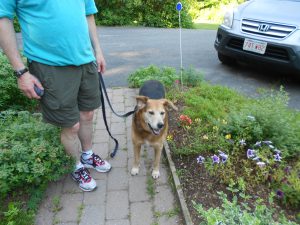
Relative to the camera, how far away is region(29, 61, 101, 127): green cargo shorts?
2541 millimetres

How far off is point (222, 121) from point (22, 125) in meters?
2.29

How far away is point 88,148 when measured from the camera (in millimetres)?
3379

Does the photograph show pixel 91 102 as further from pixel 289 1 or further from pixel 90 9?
pixel 289 1

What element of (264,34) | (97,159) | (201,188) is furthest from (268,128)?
(264,34)

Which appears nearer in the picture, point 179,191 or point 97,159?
point 179,191

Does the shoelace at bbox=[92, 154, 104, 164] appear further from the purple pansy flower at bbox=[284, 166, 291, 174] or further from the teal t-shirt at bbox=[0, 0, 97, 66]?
the purple pansy flower at bbox=[284, 166, 291, 174]

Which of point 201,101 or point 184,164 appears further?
point 201,101

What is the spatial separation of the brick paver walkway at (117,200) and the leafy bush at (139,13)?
10.6 m

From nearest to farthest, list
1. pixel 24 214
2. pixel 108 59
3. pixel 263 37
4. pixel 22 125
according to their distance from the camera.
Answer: pixel 24 214 → pixel 22 125 → pixel 263 37 → pixel 108 59

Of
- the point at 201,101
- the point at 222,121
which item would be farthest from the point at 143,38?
the point at 222,121

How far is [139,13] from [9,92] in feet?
33.9

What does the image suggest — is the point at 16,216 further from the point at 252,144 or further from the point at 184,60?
the point at 184,60

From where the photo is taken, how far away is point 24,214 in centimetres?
277

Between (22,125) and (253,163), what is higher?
(22,125)
